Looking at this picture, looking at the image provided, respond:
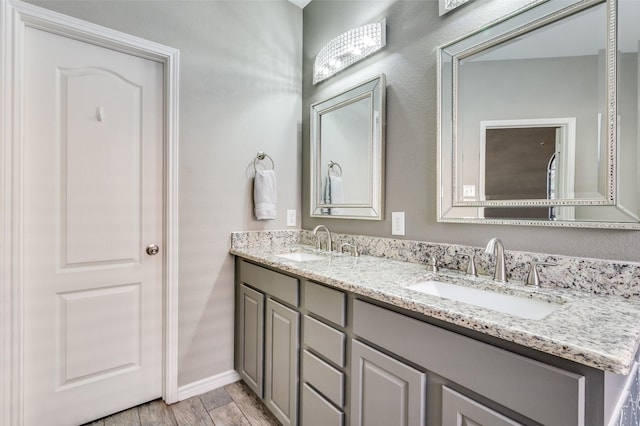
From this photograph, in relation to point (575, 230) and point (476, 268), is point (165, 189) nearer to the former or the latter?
point (476, 268)

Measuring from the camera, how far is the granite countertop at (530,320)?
1.98 ft

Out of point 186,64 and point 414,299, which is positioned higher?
point 186,64

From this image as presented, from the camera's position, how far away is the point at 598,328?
70 cm

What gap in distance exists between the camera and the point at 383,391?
100 cm

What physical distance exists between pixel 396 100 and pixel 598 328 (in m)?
1.32

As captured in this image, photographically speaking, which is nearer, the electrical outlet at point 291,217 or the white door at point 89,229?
the white door at point 89,229

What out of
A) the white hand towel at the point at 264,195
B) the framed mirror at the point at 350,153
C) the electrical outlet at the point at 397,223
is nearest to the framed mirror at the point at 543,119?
the electrical outlet at the point at 397,223

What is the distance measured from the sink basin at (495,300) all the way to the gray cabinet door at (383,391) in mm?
287

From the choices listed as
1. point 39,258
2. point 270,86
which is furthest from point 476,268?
point 39,258

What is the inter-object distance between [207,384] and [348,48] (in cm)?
226

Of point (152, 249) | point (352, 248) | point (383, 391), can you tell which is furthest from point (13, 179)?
point (383, 391)

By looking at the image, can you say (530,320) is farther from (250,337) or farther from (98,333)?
(98,333)

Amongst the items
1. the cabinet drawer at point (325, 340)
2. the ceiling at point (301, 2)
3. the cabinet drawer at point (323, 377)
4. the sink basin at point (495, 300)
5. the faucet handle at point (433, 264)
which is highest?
the ceiling at point (301, 2)

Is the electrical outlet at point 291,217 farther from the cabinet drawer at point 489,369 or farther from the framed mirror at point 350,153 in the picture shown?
the cabinet drawer at point 489,369
